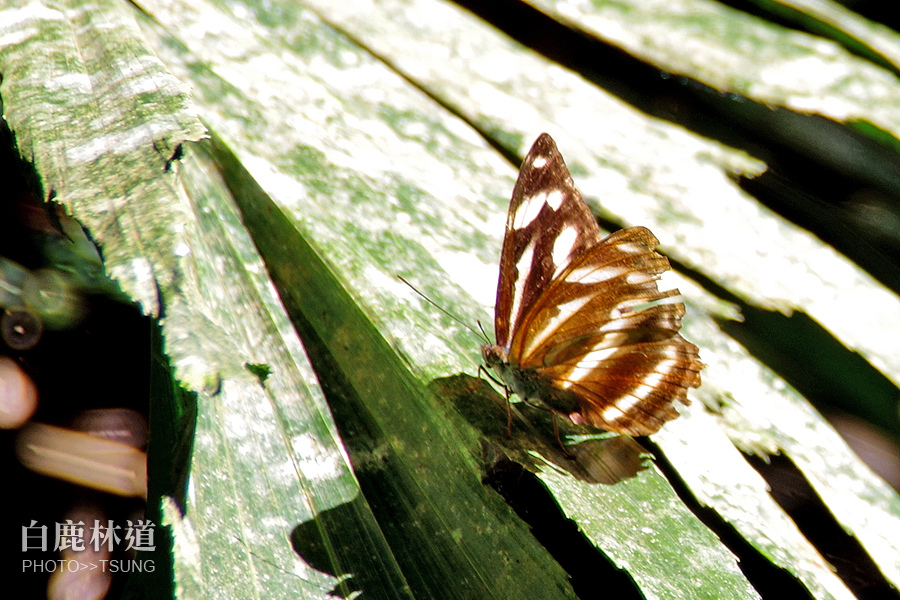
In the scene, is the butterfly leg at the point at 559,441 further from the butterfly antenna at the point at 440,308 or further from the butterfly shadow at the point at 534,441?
the butterfly antenna at the point at 440,308

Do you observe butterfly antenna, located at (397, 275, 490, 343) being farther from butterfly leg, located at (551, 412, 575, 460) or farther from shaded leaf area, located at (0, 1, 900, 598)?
butterfly leg, located at (551, 412, 575, 460)

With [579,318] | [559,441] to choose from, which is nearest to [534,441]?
[559,441]

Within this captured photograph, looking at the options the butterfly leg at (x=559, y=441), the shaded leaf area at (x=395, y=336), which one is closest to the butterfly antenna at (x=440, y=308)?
the shaded leaf area at (x=395, y=336)

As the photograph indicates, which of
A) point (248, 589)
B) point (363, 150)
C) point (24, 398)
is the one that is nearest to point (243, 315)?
point (248, 589)

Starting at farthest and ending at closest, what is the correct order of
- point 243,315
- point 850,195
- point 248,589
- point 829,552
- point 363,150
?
1. point 850,195
2. point 363,150
3. point 829,552
4. point 243,315
5. point 248,589

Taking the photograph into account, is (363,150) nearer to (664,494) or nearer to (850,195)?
(664,494)

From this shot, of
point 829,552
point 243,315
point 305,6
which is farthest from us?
point 305,6

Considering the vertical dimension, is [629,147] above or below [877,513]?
above
